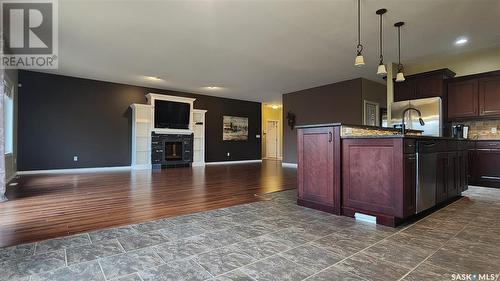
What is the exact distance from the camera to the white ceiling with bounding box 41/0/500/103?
3432 millimetres

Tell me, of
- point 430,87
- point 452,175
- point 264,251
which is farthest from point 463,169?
point 264,251

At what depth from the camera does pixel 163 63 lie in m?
5.88

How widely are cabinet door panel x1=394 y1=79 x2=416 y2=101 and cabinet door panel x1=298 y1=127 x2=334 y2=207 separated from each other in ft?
12.1

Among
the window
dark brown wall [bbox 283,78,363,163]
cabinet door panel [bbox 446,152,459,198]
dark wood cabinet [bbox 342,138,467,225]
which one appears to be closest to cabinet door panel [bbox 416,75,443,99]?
dark brown wall [bbox 283,78,363,163]

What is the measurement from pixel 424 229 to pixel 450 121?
397 centimetres

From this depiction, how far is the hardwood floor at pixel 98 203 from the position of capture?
2.44 metres

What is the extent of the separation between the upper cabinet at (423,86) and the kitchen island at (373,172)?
7.23ft

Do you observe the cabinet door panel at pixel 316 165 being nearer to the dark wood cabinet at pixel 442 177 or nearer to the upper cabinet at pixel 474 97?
the dark wood cabinet at pixel 442 177

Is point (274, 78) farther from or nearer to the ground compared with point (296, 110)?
farther from the ground

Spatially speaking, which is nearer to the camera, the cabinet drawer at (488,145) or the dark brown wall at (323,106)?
the cabinet drawer at (488,145)

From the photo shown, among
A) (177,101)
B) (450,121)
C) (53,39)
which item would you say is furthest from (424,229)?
(177,101)

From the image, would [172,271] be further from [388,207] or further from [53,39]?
[53,39]

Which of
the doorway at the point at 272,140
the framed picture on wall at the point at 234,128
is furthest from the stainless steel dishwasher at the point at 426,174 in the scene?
the doorway at the point at 272,140

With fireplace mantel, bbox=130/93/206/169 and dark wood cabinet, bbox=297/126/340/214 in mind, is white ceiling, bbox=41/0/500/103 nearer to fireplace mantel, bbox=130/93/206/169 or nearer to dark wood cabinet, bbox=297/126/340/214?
fireplace mantel, bbox=130/93/206/169
